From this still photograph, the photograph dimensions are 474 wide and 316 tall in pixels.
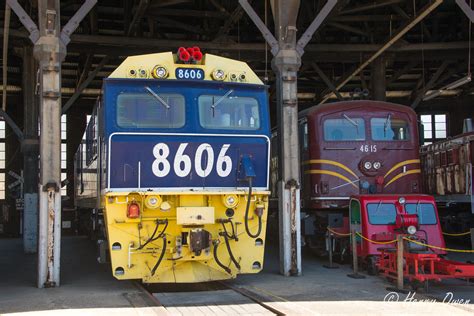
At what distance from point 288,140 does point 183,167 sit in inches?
95.0

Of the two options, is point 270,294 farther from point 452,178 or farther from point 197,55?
point 452,178

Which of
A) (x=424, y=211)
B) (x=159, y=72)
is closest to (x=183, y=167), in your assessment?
(x=159, y=72)

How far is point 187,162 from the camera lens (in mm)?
8711

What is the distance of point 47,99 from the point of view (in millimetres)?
9398

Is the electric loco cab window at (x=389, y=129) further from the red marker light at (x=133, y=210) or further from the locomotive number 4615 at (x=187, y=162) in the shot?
the red marker light at (x=133, y=210)

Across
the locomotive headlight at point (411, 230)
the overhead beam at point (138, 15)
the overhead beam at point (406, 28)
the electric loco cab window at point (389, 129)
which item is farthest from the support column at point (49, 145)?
the overhead beam at point (406, 28)

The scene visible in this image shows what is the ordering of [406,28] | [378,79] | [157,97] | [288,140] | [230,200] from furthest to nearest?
[378,79]
[406,28]
[288,140]
[157,97]
[230,200]

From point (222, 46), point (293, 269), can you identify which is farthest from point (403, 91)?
point (293, 269)

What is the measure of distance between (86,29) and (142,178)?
11342mm

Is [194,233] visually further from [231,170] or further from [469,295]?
[469,295]

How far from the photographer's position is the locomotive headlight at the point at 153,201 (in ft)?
27.6

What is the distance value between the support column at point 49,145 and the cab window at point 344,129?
605 cm

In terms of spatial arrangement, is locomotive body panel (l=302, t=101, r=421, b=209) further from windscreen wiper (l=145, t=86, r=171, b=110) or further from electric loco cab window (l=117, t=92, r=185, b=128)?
windscreen wiper (l=145, t=86, r=171, b=110)

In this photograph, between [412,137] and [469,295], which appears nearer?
[469,295]
